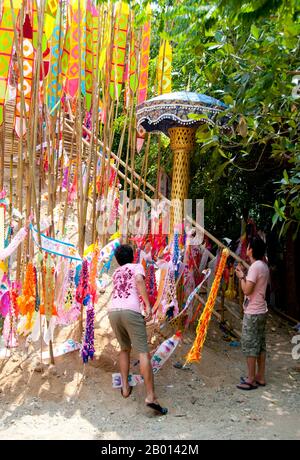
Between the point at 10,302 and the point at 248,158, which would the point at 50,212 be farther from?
the point at 248,158

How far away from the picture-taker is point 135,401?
2.86m

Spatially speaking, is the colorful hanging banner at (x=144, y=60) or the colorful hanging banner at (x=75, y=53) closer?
the colorful hanging banner at (x=75, y=53)

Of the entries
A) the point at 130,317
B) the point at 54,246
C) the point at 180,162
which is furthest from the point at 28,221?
the point at 180,162

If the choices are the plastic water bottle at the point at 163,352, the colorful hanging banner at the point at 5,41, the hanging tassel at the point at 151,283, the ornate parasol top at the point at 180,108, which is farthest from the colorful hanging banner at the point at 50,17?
the plastic water bottle at the point at 163,352

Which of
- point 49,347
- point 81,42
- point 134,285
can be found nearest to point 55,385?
point 49,347

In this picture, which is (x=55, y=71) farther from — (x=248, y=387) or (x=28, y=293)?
(x=248, y=387)

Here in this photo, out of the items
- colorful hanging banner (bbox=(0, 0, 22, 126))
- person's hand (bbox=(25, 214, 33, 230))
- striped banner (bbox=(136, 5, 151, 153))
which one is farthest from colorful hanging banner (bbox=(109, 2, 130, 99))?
person's hand (bbox=(25, 214, 33, 230))

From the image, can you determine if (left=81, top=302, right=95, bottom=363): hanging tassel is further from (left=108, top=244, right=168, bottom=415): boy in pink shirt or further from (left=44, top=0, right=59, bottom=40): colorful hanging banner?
(left=44, top=0, right=59, bottom=40): colorful hanging banner

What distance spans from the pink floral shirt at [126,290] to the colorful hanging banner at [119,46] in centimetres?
137

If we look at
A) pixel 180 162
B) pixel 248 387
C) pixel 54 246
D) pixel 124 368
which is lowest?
pixel 248 387

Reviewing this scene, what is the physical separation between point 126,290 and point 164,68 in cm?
224

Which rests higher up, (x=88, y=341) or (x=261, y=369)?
(x=88, y=341)

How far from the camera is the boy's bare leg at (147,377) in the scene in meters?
2.72

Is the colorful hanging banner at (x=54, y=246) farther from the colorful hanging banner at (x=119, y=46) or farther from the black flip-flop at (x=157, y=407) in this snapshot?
the colorful hanging banner at (x=119, y=46)
